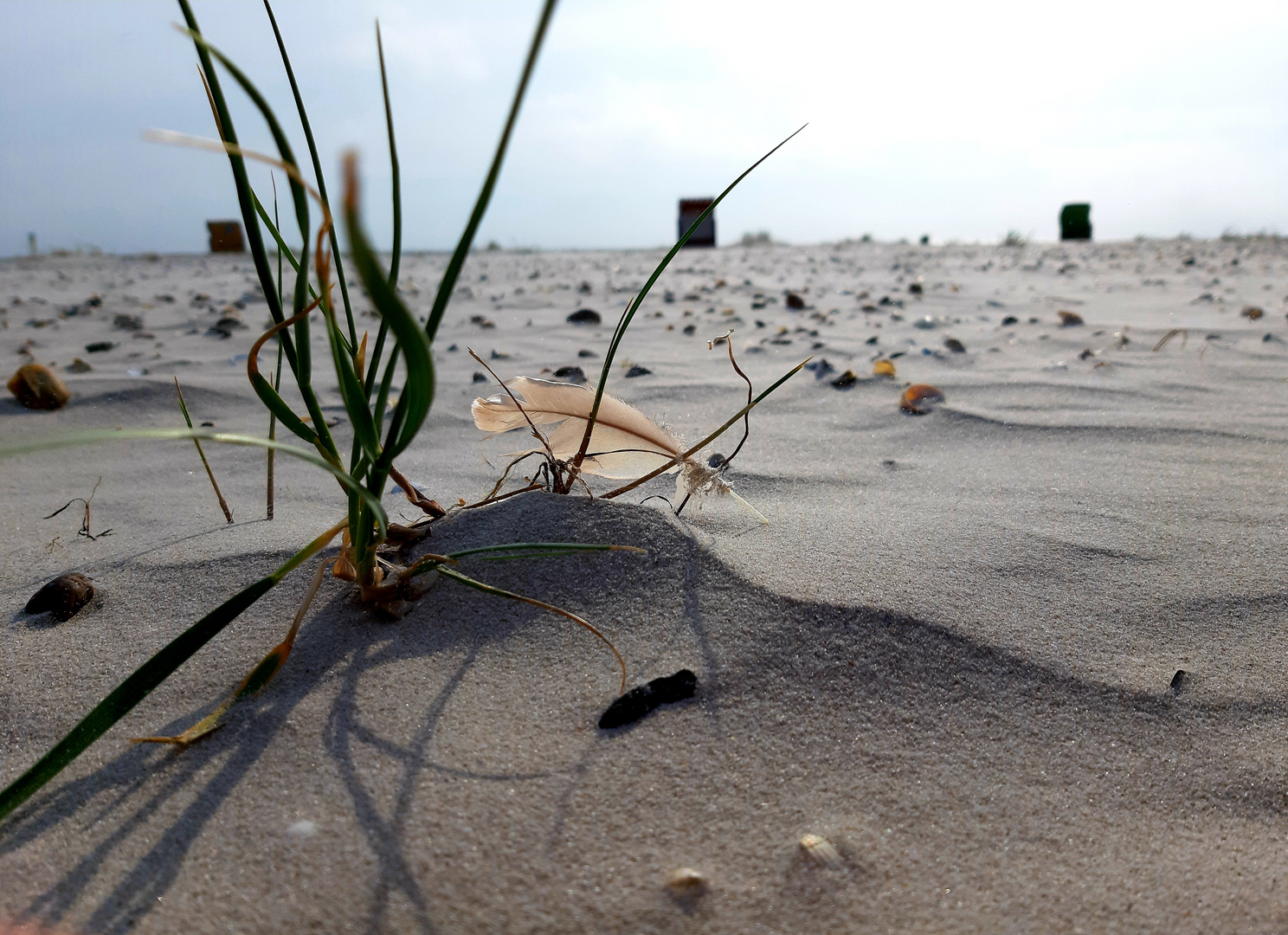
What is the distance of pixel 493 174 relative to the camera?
0.65 m

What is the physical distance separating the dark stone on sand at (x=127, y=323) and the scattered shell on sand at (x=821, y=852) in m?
4.38

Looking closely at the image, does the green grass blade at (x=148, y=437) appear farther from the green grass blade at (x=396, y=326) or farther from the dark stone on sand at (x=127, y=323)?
the dark stone on sand at (x=127, y=323)

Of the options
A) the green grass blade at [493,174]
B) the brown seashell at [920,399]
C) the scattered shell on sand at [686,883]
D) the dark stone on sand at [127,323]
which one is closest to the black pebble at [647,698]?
the scattered shell on sand at [686,883]

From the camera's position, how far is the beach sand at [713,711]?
2.28 ft

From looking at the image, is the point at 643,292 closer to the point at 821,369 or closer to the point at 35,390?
the point at 821,369

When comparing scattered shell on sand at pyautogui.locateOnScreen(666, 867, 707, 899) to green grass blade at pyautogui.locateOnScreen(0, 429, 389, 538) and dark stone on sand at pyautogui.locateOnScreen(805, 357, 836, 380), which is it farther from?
dark stone on sand at pyautogui.locateOnScreen(805, 357, 836, 380)

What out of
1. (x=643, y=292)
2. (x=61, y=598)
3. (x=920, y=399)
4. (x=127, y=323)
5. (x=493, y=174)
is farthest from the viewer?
(x=127, y=323)

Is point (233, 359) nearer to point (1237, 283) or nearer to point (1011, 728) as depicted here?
point (1011, 728)

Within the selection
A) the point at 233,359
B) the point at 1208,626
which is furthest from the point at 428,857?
the point at 233,359

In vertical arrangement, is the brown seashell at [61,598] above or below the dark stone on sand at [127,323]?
below

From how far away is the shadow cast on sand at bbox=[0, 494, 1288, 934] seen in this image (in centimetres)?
71

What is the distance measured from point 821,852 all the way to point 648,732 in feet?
0.67

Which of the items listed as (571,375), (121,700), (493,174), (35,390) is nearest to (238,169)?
(493,174)

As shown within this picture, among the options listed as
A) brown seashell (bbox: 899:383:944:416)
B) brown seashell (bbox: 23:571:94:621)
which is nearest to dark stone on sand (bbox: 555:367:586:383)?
brown seashell (bbox: 899:383:944:416)
